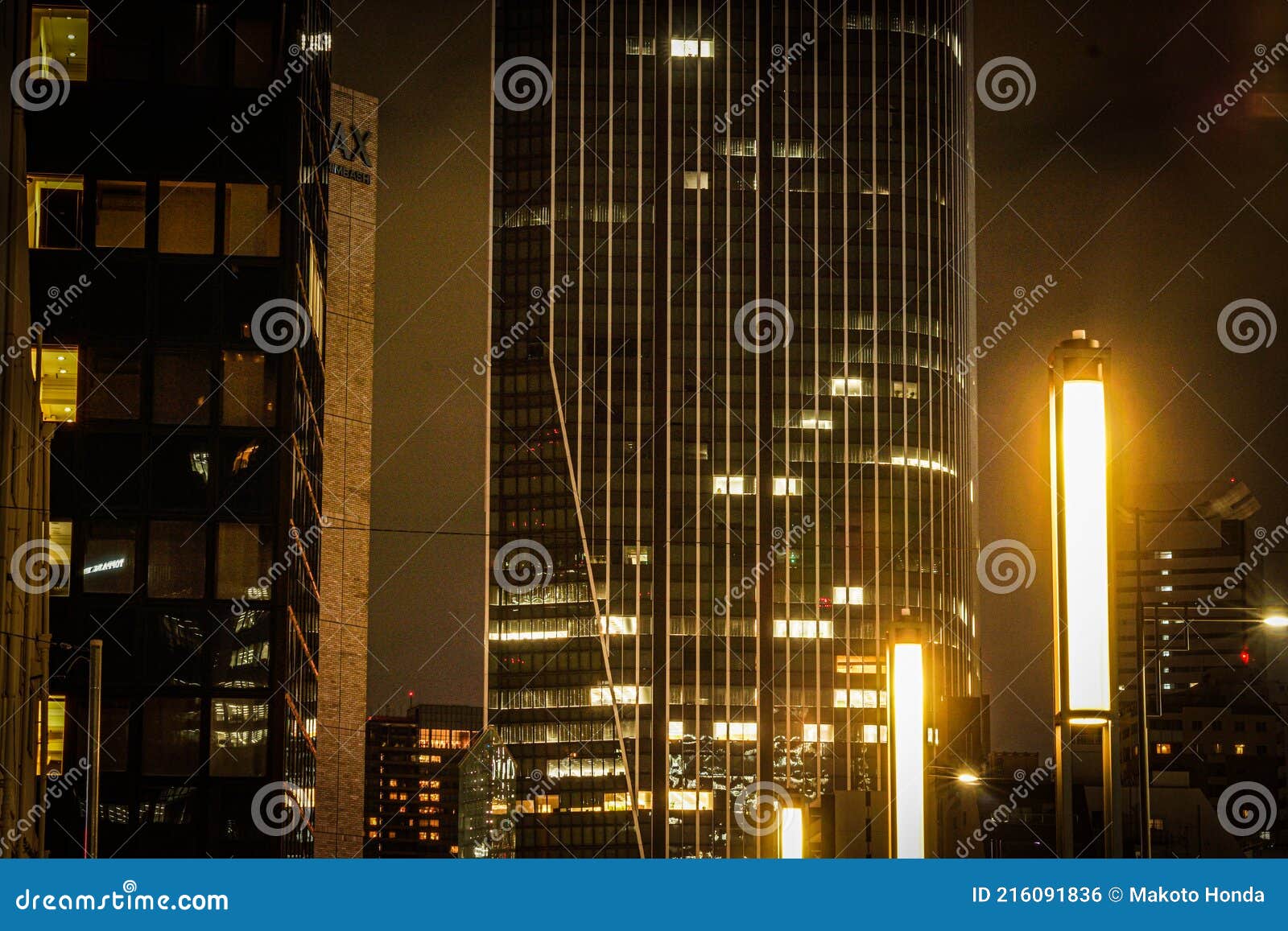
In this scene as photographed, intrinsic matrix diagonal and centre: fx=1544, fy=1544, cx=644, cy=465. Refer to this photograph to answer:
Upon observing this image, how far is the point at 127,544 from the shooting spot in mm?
39656

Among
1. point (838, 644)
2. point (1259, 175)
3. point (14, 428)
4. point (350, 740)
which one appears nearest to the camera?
point (1259, 175)

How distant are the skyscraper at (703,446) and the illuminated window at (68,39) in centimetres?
8292

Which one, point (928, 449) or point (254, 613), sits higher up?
point (928, 449)

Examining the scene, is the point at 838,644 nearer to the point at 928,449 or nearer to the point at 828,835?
the point at 928,449

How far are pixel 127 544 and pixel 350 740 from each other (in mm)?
72514

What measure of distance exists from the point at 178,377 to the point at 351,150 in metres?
77.2

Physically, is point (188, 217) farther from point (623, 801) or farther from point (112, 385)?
point (623, 801)

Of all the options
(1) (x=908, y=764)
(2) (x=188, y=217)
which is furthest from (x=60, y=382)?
(1) (x=908, y=764)

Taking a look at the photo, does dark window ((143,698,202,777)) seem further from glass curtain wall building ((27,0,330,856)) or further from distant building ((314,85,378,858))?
distant building ((314,85,378,858))

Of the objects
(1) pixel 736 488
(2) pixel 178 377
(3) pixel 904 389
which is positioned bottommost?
(2) pixel 178 377

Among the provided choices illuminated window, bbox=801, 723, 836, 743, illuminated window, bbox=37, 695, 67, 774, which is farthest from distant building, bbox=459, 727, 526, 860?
illuminated window, bbox=37, 695, 67, 774

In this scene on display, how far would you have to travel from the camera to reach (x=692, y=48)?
13700 centimetres

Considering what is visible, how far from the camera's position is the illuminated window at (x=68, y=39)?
133 feet
